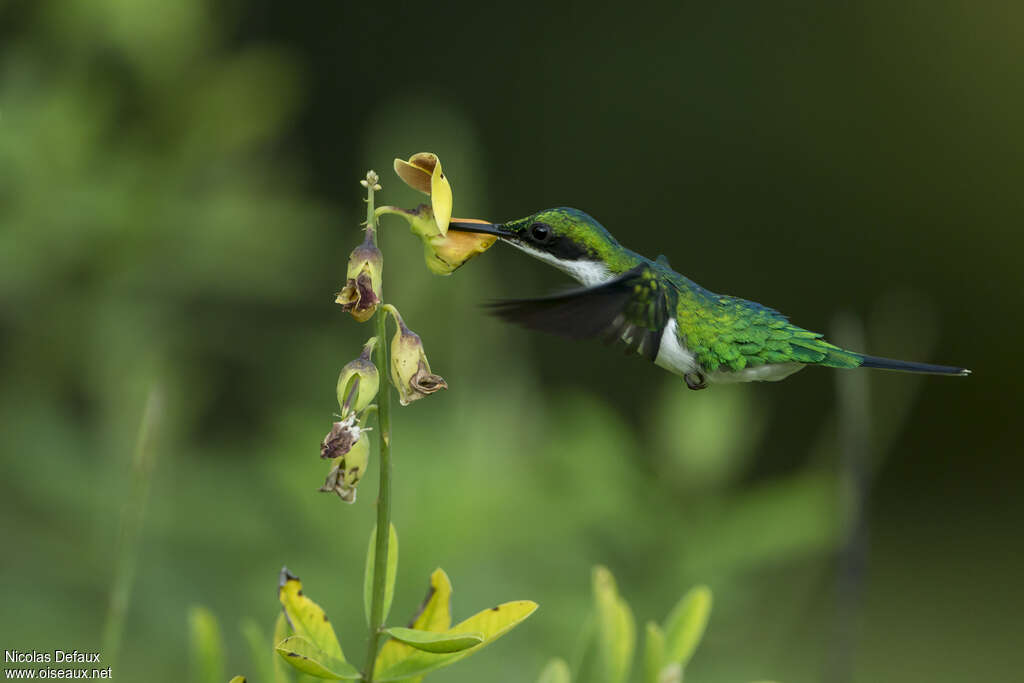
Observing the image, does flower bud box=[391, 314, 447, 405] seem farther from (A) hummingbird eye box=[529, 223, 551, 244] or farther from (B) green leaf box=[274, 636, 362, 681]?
(A) hummingbird eye box=[529, 223, 551, 244]

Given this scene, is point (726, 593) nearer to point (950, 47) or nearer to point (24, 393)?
point (24, 393)

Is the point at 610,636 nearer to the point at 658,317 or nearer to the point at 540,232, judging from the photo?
the point at 658,317

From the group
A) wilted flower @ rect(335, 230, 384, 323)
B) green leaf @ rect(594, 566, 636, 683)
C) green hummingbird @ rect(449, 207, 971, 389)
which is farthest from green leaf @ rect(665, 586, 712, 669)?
wilted flower @ rect(335, 230, 384, 323)

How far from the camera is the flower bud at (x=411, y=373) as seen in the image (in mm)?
780

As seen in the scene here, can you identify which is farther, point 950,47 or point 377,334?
point 950,47

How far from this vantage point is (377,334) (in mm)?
754

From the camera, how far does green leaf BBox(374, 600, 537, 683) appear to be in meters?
0.78

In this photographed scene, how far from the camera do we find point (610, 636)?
919 millimetres

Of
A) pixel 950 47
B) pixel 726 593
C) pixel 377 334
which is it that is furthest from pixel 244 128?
pixel 950 47

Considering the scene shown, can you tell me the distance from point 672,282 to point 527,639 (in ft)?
2.75

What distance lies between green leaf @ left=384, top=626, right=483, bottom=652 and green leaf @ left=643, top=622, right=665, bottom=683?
0.19 meters

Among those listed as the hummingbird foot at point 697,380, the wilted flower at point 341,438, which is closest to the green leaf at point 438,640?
the wilted flower at point 341,438

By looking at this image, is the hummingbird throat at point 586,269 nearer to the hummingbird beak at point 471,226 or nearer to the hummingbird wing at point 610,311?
the hummingbird wing at point 610,311

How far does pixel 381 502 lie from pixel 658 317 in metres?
0.44
